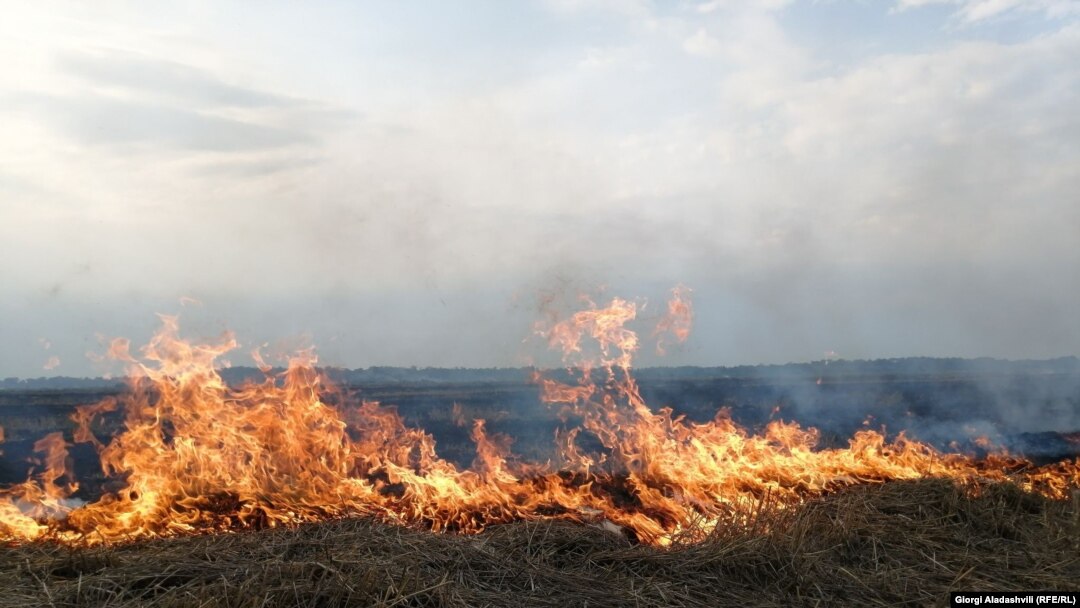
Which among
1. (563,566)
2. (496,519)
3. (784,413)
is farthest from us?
(784,413)

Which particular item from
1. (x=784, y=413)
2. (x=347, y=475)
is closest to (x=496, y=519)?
(x=347, y=475)

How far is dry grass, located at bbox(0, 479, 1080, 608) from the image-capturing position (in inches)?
186

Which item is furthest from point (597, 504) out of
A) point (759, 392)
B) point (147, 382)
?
point (759, 392)

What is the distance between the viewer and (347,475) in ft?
31.4

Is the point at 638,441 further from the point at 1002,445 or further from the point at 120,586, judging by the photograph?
the point at 1002,445

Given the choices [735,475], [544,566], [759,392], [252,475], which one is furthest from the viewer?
[759,392]

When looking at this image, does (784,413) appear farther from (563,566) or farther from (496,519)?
(563,566)

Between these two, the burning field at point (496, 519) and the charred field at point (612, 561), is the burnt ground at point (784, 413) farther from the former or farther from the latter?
the charred field at point (612, 561)

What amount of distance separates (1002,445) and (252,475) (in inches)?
620

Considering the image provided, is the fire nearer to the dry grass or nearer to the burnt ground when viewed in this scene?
the dry grass

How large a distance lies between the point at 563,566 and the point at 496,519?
314 cm

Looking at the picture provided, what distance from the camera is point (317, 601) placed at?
452 centimetres

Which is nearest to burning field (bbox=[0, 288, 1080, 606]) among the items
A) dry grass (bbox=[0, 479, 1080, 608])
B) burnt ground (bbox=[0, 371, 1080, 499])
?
dry grass (bbox=[0, 479, 1080, 608])

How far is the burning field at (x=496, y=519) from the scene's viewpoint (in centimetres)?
504
